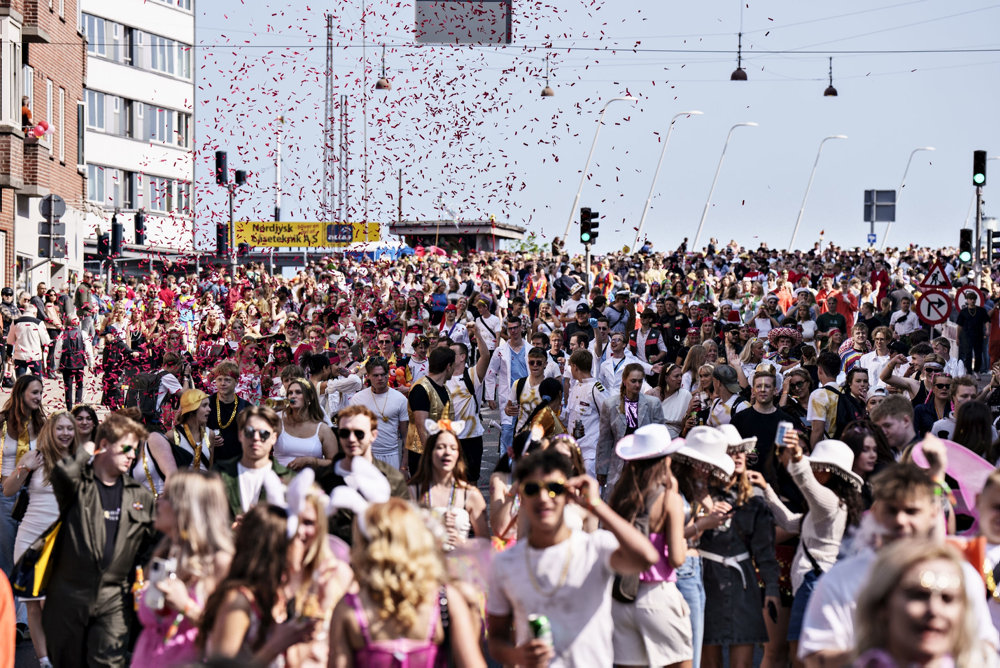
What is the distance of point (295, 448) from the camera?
30.5ft

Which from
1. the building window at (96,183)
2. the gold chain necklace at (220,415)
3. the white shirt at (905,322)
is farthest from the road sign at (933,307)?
the building window at (96,183)

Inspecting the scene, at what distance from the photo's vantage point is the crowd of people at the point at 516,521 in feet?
15.2

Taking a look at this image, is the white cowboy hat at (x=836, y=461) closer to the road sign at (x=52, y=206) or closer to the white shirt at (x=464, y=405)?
the white shirt at (x=464, y=405)

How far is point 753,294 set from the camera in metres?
23.5

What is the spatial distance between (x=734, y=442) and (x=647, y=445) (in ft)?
2.92

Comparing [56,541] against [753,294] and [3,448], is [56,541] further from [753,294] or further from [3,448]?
[753,294]

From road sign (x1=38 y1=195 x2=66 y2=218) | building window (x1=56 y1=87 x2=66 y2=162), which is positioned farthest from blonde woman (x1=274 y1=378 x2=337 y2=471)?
building window (x1=56 y1=87 x2=66 y2=162)

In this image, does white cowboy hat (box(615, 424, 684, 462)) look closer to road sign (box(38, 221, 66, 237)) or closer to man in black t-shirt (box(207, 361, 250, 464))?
man in black t-shirt (box(207, 361, 250, 464))

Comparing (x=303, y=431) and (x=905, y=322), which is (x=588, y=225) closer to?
(x=905, y=322)

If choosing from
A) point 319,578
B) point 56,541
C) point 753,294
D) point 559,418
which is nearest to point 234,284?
point 753,294

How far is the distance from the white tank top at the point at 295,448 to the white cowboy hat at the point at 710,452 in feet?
9.72

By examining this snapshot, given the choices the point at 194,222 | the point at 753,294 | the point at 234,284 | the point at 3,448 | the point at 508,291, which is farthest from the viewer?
the point at 508,291

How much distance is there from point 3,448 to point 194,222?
30.2 ft

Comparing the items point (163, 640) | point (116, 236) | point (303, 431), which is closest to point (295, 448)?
point (303, 431)
